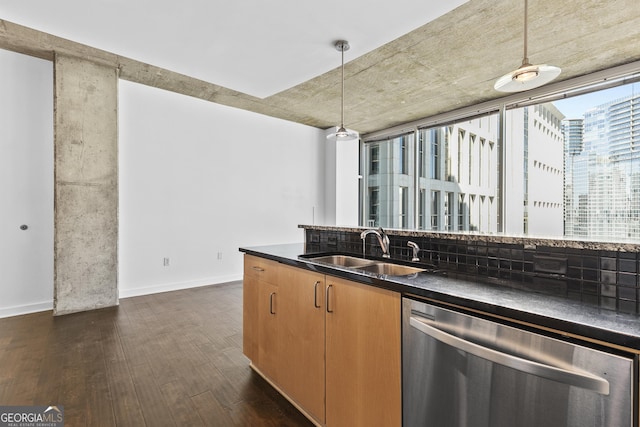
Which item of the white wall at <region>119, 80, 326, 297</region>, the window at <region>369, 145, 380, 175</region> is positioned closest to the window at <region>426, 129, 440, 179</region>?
the window at <region>369, 145, 380, 175</region>

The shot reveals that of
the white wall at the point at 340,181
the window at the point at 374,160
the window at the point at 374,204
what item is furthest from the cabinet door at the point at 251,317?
the window at the point at 374,160

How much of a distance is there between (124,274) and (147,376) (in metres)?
2.48

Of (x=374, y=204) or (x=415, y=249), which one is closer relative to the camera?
(x=415, y=249)

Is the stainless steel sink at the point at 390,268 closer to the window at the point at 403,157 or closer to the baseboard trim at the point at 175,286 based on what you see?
the baseboard trim at the point at 175,286

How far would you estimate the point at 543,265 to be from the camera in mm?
1297

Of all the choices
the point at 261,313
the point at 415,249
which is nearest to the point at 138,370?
the point at 261,313

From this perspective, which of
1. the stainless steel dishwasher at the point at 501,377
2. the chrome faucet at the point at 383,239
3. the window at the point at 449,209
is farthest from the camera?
the window at the point at 449,209

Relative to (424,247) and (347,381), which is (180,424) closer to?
(347,381)

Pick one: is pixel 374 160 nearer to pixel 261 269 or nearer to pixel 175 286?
pixel 175 286

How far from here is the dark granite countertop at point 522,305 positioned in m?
0.80

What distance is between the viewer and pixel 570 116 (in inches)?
168

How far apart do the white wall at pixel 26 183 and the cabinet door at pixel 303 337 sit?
3547mm

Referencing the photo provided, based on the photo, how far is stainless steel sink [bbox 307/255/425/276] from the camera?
179cm

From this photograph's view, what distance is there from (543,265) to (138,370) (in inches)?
106
